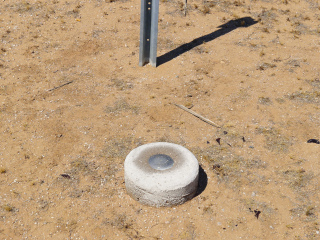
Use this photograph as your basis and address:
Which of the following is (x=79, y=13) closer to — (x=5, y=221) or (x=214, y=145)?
(x=214, y=145)

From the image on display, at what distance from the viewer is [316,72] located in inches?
480

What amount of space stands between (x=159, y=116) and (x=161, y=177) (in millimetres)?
3231

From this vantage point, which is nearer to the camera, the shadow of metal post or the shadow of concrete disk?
the shadow of concrete disk

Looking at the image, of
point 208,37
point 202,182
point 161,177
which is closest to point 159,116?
point 202,182

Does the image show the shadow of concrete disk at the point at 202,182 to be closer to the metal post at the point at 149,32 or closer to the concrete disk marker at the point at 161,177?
the concrete disk marker at the point at 161,177

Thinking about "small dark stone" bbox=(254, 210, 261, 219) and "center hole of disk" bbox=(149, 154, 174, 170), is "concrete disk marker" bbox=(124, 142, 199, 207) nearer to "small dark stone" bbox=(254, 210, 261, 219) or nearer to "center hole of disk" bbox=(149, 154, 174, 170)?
"center hole of disk" bbox=(149, 154, 174, 170)

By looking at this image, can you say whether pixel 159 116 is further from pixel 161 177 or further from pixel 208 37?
pixel 208 37

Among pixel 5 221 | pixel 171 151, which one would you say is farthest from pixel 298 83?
pixel 5 221

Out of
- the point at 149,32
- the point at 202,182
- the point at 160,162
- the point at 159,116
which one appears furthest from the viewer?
the point at 149,32

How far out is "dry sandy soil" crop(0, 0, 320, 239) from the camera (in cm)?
723

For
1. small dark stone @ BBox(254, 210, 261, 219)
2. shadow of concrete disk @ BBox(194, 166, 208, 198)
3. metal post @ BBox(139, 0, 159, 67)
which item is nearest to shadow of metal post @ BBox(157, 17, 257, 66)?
metal post @ BBox(139, 0, 159, 67)

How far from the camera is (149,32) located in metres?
11.9

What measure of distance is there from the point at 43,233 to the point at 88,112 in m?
4.18

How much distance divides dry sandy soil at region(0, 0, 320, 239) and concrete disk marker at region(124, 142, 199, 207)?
11.3 inches
